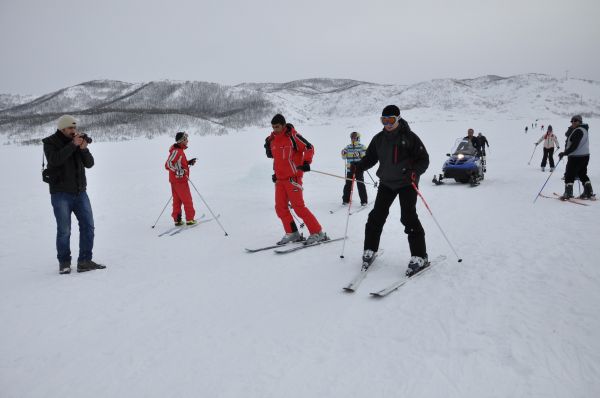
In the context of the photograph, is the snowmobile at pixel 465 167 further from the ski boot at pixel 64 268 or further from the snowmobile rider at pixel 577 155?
the ski boot at pixel 64 268

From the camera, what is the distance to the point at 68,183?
5.16 m

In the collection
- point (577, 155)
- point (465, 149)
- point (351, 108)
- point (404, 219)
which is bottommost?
point (404, 219)

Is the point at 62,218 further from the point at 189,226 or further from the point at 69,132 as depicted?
the point at 189,226

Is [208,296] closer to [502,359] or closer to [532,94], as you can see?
[502,359]

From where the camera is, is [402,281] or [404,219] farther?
[404,219]

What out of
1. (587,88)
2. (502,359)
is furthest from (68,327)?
(587,88)

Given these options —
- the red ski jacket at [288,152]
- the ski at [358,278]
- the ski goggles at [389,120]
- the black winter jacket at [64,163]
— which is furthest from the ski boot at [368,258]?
the black winter jacket at [64,163]

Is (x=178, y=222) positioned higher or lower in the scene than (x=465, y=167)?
lower

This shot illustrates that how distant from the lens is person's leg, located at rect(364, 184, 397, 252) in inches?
186

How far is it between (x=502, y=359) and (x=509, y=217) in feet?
17.3

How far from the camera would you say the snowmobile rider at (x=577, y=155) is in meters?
8.12

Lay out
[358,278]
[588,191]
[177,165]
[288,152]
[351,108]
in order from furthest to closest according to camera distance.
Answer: [351,108] → [588,191] → [177,165] → [288,152] → [358,278]

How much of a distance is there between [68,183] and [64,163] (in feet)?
0.96

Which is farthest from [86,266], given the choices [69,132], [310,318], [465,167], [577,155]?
[465,167]
